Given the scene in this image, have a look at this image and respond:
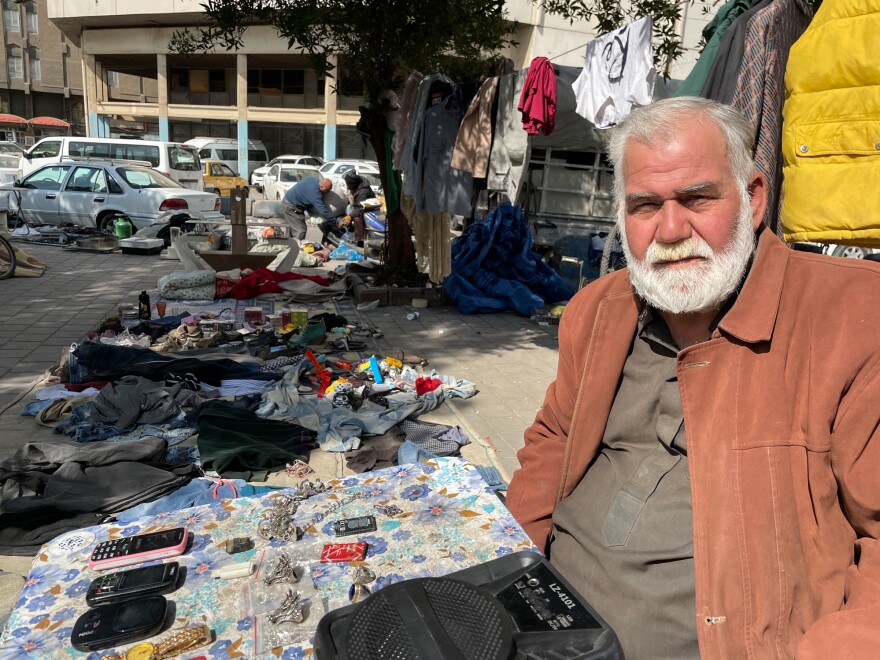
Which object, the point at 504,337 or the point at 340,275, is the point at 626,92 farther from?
the point at 340,275

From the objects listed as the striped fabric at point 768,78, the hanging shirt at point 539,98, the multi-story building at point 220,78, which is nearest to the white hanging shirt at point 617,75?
the hanging shirt at point 539,98

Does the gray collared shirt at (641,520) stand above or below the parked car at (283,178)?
below

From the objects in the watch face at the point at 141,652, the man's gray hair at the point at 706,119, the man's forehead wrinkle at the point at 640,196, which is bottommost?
the watch face at the point at 141,652

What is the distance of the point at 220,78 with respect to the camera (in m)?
37.5

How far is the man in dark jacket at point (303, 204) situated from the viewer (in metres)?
13.8

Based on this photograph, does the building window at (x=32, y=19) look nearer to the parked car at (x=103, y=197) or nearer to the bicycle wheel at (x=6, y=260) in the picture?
the parked car at (x=103, y=197)

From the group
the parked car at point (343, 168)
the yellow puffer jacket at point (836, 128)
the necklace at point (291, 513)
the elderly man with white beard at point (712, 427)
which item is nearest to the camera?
the elderly man with white beard at point (712, 427)

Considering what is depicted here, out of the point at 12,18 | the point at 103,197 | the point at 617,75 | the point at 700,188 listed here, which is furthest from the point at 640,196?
the point at 12,18

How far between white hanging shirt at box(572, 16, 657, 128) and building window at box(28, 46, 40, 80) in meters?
57.6

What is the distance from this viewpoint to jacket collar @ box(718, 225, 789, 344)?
4.98 ft

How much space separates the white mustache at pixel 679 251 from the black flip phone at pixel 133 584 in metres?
1.43

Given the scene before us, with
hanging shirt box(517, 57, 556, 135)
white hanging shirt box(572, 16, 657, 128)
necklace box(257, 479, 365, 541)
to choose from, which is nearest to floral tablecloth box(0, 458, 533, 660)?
necklace box(257, 479, 365, 541)

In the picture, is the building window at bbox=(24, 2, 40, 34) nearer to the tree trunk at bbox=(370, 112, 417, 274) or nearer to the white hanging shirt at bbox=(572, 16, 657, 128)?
the tree trunk at bbox=(370, 112, 417, 274)

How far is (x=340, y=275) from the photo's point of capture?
33.5ft
